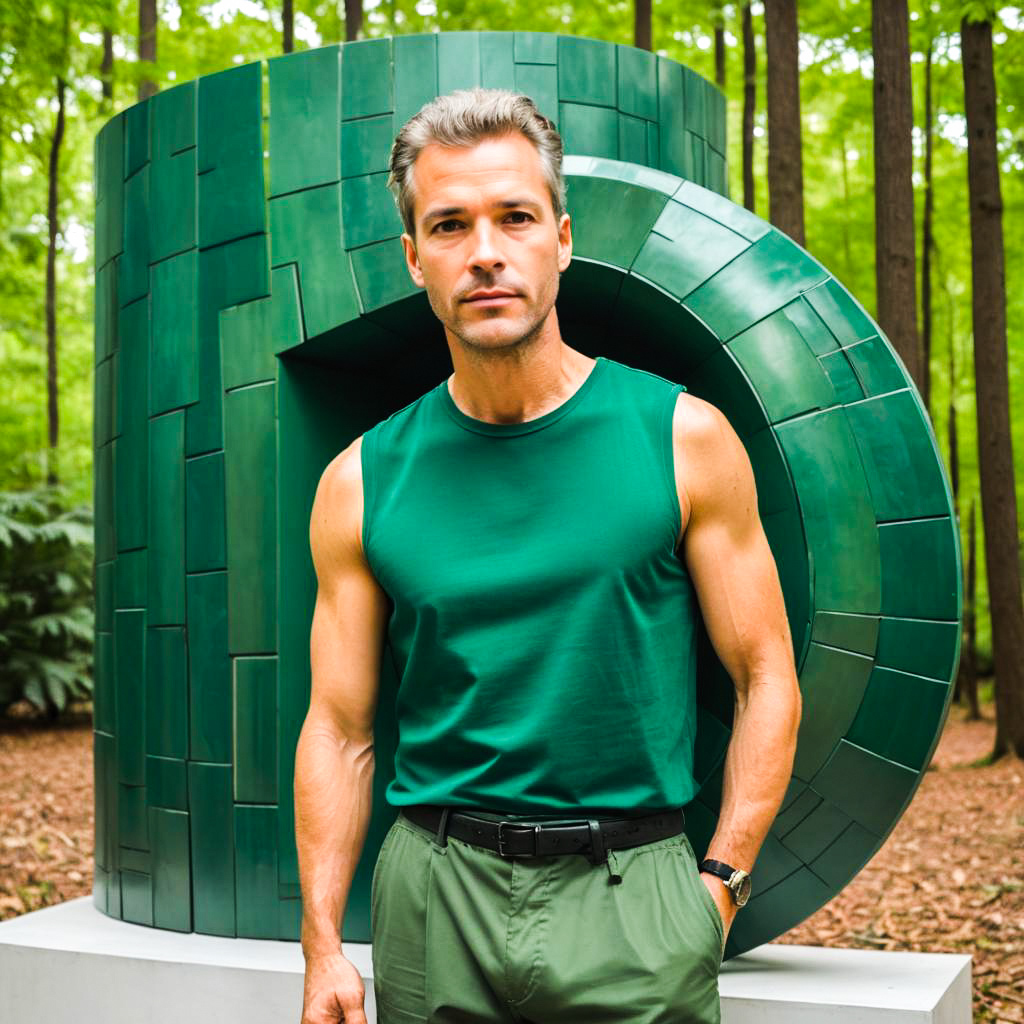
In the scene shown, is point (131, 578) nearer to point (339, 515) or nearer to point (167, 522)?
point (167, 522)

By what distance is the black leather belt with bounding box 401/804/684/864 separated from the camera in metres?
2.10

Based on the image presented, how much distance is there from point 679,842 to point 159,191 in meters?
2.88

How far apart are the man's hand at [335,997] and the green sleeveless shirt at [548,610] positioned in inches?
12.9

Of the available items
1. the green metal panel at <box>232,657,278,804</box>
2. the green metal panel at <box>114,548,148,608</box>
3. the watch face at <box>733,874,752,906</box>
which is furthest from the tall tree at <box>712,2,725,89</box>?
the watch face at <box>733,874,752,906</box>

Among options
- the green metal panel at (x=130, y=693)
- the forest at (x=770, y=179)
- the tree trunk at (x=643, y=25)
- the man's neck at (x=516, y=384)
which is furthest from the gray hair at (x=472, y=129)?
the tree trunk at (x=643, y=25)

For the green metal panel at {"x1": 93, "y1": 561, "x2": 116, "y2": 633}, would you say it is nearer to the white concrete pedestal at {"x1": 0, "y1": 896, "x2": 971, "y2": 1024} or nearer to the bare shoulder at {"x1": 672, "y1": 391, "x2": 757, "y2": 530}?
the white concrete pedestal at {"x1": 0, "y1": 896, "x2": 971, "y2": 1024}

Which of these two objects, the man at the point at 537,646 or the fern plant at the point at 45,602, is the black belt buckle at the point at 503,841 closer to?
the man at the point at 537,646

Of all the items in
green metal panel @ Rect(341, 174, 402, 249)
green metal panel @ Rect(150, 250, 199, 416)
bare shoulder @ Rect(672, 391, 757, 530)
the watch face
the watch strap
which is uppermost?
green metal panel @ Rect(341, 174, 402, 249)

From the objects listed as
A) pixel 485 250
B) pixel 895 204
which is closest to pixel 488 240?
pixel 485 250

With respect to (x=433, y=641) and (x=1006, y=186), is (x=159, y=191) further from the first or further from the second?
(x=1006, y=186)

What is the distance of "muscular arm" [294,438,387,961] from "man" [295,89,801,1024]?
0.5 inches

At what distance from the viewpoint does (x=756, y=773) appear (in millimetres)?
2227

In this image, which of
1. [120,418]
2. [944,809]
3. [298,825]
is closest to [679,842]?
[298,825]

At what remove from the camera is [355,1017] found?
2.21m
